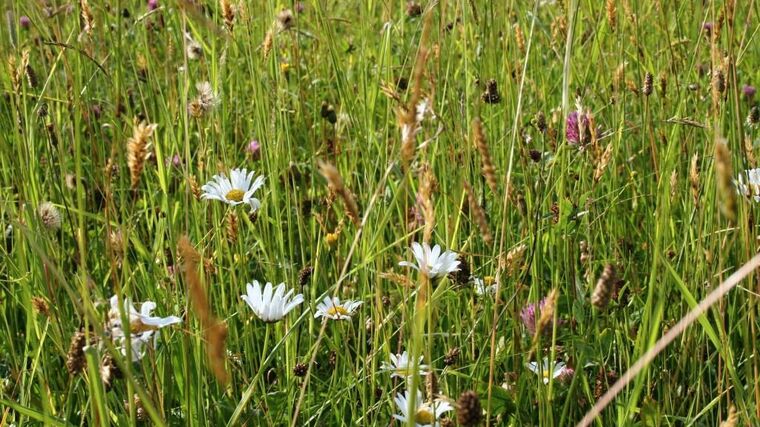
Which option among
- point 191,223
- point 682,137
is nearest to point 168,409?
point 191,223

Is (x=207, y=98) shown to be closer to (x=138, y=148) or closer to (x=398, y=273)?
(x=398, y=273)

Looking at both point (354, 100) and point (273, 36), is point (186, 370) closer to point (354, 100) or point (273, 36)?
point (273, 36)

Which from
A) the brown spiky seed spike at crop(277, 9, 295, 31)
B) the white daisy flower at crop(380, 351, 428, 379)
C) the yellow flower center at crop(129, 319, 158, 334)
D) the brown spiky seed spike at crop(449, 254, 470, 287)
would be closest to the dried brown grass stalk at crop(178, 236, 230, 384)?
the yellow flower center at crop(129, 319, 158, 334)

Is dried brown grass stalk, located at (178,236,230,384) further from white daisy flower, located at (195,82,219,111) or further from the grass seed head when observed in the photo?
white daisy flower, located at (195,82,219,111)

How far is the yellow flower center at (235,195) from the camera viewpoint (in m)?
1.43

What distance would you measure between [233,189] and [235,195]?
20 mm

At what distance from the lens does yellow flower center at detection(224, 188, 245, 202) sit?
1.43 metres

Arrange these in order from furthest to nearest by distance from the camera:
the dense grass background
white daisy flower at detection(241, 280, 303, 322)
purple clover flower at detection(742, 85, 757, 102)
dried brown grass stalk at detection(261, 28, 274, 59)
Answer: purple clover flower at detection(742, 85, 757, 102) → dried brown grass stalk at detection(261, 28, 274, 59) → white daisy flower at detection(241, 280, 303, 322) → the dense grass background

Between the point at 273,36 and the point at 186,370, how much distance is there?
66 centimetres

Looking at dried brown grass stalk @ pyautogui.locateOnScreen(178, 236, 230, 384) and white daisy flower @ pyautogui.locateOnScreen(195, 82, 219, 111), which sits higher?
dried brown grass stalk @ pyautogui.locateOnScreen(178, 236, 230, 384)

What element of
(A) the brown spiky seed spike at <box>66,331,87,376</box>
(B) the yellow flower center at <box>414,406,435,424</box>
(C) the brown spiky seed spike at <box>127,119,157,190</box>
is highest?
(C) the brown spiky seed spike at <box>127,119,157,190</box>

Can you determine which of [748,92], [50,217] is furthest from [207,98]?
[748,92]

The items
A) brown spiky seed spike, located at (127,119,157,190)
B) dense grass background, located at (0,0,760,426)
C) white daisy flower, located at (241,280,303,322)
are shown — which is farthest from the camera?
white daisy flower, located at (241,280,303,322)

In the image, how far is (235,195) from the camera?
1.44m
